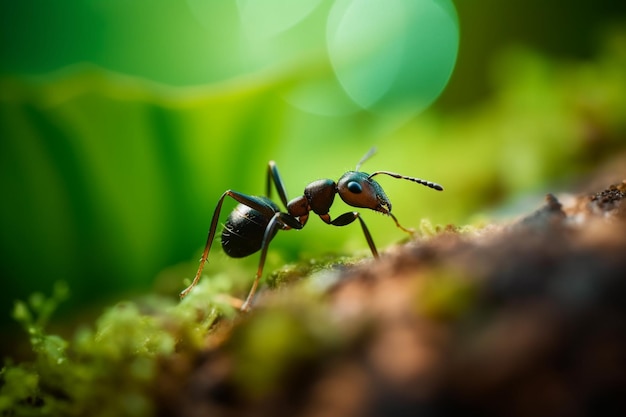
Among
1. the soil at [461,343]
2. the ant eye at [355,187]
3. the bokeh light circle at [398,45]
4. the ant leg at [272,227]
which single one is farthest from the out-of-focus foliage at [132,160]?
the bokeh light circle at [398,45]

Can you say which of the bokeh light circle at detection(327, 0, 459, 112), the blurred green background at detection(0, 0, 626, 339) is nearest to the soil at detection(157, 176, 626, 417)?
the blurred green background at detection(0, 0, 626, 339)

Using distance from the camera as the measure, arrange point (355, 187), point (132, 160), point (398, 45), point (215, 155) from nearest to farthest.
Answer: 1. point (355, 187)
2. point (132, 160)
3. point (215, 155)
4. point (398, 45)

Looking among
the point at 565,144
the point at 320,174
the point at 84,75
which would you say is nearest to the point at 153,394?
the point at 84,75

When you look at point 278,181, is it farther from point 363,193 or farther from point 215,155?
point 215,155

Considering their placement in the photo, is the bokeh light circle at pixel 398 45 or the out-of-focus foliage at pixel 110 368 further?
the bokeh light circle at pixel 398 45

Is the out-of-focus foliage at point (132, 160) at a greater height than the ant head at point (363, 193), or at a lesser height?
greater

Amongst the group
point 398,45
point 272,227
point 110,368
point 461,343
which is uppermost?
point 398,45

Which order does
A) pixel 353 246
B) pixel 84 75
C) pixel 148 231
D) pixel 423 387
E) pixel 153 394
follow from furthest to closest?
pixel 148 231, pixel 84 75, pixel 353 246, pixel 153 394, pixel 423 387

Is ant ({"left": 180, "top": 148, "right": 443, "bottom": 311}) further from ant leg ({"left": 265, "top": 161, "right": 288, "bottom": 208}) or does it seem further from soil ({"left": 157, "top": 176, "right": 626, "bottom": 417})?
soil ({"left": 157, "top": 176, "right": 626, "bottom": 417})

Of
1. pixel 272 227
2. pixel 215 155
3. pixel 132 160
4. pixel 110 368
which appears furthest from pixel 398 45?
pixel 110 368

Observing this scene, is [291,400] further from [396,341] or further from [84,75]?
[84,75]

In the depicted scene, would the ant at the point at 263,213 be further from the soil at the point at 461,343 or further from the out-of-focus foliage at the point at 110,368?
the soil at the point at 461,343
